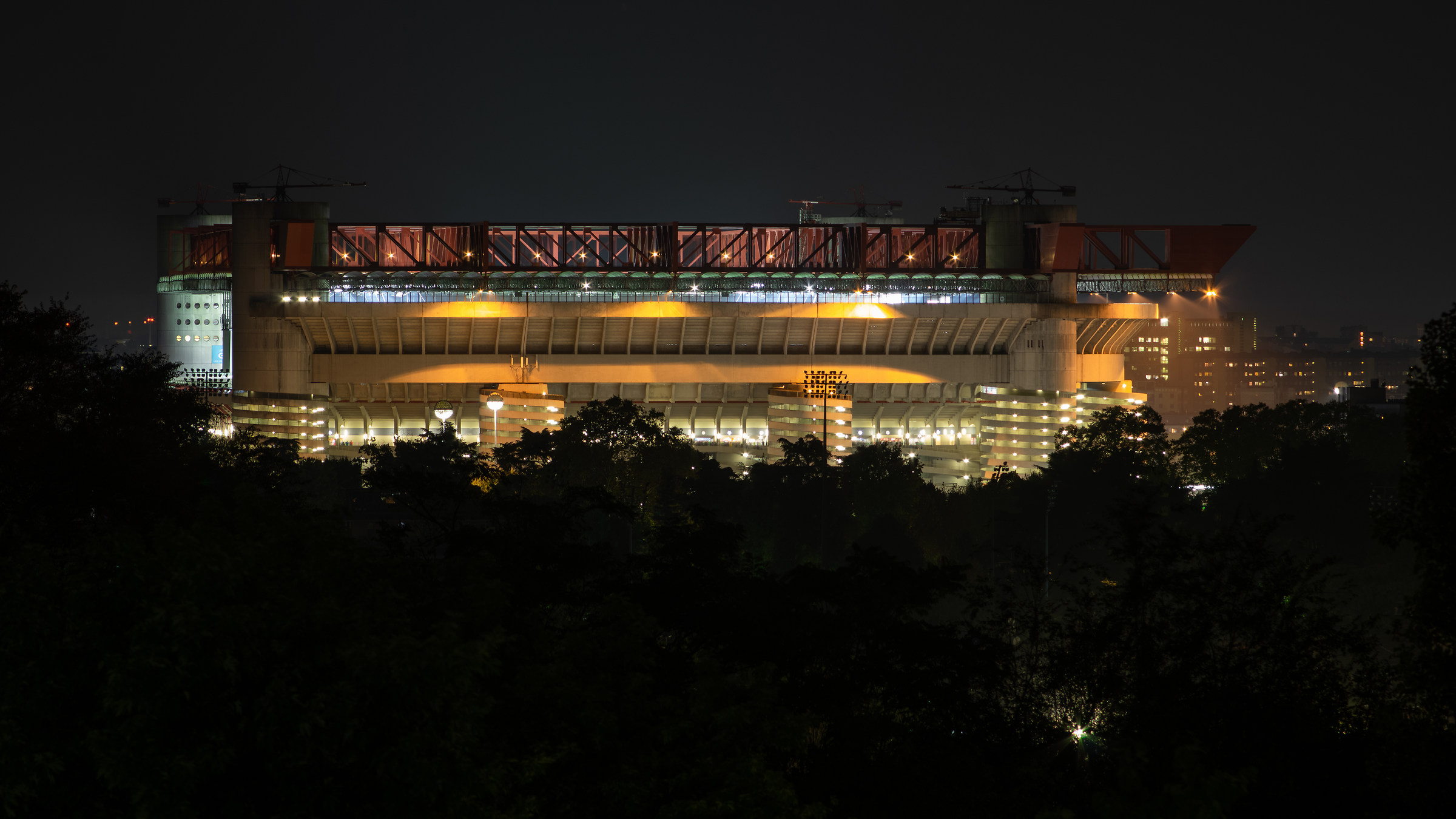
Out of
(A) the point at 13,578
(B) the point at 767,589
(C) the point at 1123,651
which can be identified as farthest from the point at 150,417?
(C) the point at 1123,651

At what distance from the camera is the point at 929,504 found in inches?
2564

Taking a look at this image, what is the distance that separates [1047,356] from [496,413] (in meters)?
37.4

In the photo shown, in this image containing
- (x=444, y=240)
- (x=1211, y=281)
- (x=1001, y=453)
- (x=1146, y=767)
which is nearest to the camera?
(x=1146, y=767)

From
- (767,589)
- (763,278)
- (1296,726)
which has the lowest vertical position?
(1296,726)

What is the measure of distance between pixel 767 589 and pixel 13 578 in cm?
1354

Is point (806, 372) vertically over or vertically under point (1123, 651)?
over

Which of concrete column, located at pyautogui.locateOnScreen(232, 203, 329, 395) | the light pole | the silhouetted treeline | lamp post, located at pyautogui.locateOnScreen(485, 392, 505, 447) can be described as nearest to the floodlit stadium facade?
concrete column, located at pyautogui.locateOnScreen(232, 203, 329, 395)

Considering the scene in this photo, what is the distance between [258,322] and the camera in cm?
9338

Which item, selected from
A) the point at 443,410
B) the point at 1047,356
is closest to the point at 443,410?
Result: the point at 443,410

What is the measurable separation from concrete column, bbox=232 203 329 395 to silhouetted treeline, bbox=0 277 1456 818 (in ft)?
168

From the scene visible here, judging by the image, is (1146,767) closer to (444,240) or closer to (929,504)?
(929,504)

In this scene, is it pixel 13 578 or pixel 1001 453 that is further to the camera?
pixel 1001 453

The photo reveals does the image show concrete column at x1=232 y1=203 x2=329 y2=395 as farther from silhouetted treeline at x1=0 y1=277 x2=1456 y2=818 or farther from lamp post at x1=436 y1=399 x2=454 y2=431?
silhouetted treeline at x1=0 y1=277 x2=1456 y2=818

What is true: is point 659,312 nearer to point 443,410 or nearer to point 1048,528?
point 443,410
